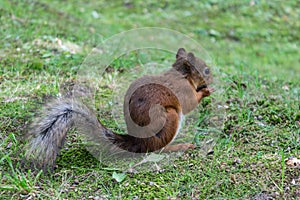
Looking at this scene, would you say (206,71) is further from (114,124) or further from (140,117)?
(140,117)

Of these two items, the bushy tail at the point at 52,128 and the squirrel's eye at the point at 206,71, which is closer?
the bushy tail at the point at 52,128

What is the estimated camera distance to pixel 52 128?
2.30 meters

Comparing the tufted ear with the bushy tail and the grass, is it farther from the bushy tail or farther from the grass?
the bushy tail

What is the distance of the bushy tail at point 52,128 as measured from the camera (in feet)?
7.47

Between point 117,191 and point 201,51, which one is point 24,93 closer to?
point 117,191

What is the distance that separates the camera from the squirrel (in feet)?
7.56

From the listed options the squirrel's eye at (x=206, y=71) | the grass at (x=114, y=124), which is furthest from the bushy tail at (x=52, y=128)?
the squirrel's eye at (x=206, y=71)

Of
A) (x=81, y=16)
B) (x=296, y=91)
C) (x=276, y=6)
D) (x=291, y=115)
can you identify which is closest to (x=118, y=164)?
(x=291, y=115)

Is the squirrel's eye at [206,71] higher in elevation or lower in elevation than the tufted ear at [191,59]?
lower

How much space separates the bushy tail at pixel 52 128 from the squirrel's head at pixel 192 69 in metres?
1.04

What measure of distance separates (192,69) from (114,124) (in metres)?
0.72

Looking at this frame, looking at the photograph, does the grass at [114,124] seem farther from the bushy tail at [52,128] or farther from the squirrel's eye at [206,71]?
the squirrel's eye at [206,71]

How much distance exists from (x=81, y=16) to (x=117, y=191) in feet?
14.1

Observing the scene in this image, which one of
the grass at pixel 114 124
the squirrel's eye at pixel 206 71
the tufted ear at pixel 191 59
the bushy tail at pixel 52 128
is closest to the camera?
the bushy tail at pixel 52 128
